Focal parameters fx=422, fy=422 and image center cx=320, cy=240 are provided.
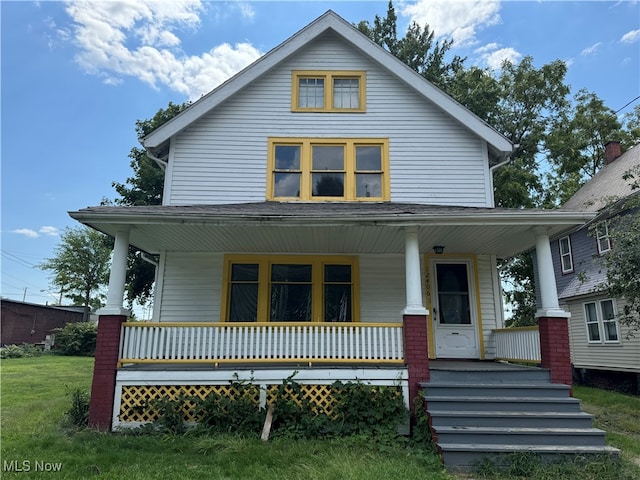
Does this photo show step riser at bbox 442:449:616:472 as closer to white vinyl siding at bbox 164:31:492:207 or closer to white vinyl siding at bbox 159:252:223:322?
white vinyl siding at bbox 164:31:492:207

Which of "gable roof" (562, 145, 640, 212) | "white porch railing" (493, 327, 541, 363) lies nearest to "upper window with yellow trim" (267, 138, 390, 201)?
"white porch railing" (493, 327, 541, 363)

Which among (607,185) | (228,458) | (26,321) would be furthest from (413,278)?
(26,321)

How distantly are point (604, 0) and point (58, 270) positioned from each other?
40.9 metres

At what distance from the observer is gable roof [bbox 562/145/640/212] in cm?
1466

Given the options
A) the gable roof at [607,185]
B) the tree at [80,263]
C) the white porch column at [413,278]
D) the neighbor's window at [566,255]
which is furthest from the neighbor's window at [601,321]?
the tree at [80,263]

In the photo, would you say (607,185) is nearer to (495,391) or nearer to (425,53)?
(425,53)

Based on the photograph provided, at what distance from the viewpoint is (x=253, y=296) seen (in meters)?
8.89

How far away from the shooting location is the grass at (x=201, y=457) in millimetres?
4684

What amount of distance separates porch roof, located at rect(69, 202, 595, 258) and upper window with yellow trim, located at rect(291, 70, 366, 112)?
7.82 feet

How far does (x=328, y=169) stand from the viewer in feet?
30.5

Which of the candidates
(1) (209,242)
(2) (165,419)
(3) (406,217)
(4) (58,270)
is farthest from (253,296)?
(4) (58,270)

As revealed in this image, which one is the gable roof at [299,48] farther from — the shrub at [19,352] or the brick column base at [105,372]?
the shrub at [19,352]

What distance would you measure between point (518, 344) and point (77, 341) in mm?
25252

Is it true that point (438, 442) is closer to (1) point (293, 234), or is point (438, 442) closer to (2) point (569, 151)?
(1) point (293, 234)
